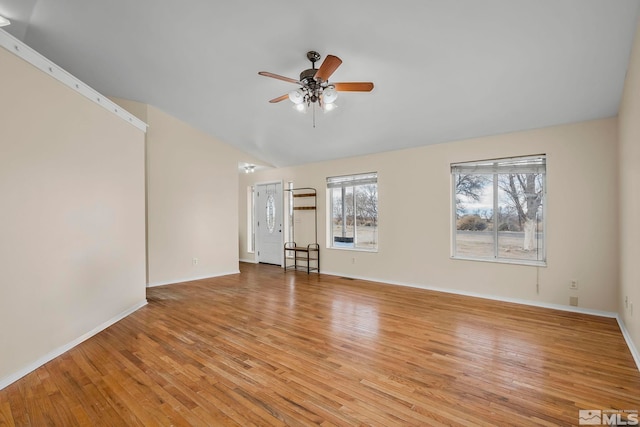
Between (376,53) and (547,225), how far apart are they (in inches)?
127

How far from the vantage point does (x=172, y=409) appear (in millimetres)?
1897

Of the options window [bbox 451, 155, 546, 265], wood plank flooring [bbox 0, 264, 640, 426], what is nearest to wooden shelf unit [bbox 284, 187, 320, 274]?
wood plank flooring [bbox 0, 264, 640, 426]

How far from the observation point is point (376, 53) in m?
3.11

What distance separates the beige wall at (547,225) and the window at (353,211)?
0.21 meters

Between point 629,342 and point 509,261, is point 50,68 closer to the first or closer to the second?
point 509,261

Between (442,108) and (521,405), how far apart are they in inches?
133

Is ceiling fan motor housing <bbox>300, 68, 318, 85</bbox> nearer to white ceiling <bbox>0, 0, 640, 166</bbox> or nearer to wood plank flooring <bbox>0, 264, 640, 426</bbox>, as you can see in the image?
white ceiling <bbox>0, 0, 640, 166</bbox>

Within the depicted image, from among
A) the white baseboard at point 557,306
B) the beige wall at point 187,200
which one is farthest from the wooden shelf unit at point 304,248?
the white baseboard at point 557,306

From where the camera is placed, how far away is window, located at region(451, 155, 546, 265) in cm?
413

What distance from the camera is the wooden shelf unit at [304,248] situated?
659 cm

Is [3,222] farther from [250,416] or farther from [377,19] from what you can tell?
[377,19]

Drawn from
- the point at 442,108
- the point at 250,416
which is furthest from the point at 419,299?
the point at 250,416

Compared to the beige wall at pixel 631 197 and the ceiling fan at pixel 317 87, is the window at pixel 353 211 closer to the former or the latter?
the ceiling fan at pixel 317 87

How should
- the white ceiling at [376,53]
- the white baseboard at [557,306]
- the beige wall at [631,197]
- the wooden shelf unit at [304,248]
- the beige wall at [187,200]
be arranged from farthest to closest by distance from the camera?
the wooden shelf unit at [304,248] → the beige wall at [187,200] → the white baseboard at [557,306] → the white ceiling at [376,53] → the beige wall at [631,197]
